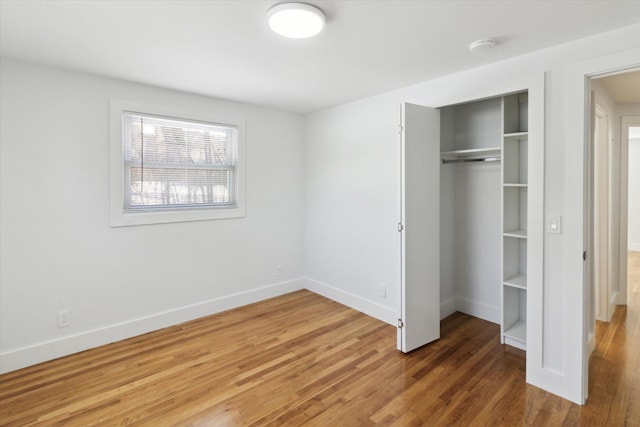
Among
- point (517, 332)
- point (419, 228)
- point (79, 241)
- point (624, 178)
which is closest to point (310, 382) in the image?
point (419, 228)

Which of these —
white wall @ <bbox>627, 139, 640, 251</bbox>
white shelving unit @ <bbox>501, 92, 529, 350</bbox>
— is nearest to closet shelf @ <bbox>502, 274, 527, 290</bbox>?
white shelving unit @ <bbox>501, 92, 529, 350</bbox>

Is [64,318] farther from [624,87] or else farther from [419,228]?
[624,87]

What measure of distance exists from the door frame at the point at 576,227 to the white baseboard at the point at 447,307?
1.43 m

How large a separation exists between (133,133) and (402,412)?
11.2ft

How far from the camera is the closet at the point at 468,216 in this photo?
9.61 ft

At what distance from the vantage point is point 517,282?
2920mm

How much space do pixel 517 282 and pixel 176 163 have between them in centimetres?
355

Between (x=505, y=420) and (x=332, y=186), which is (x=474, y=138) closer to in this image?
(x=332, y=186)

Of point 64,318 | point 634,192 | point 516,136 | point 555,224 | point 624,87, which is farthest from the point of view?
point 634,192

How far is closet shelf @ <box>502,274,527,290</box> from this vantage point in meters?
2.83

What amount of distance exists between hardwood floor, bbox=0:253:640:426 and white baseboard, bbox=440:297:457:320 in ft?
0.71

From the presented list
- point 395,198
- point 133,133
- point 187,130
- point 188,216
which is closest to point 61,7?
point 133,133

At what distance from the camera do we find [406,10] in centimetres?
189

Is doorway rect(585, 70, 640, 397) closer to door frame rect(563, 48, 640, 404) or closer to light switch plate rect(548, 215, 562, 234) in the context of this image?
door frame rect(563, 48, 640, 404)
